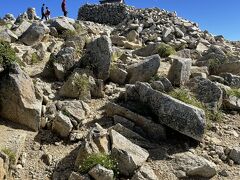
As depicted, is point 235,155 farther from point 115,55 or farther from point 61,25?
point 61,25

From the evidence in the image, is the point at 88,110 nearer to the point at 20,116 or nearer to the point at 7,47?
the point at 20,116

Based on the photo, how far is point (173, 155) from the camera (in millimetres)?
13922

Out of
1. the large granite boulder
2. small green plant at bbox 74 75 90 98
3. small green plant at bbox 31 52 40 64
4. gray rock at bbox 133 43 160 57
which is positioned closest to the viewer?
the large granite boulder

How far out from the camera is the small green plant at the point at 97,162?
39.4ft

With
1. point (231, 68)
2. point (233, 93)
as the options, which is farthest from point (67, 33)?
point (233, 93)

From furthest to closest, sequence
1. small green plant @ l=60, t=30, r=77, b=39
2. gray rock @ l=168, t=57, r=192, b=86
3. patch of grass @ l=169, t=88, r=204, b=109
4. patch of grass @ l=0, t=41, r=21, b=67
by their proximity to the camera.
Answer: small green plant @ l=60, t=30, r=77, b=39 → gray rock @ l=168, t=57, r=192, b=86 → patch of grass @ l=169, t=88, r=204, b=109 → patch of grass @ l=0, t=41, r=21, b=67

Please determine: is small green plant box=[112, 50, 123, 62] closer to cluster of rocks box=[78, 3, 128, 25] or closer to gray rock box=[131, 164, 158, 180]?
gray rock box=[131, 164, 158, 180]

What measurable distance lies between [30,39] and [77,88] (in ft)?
33.1

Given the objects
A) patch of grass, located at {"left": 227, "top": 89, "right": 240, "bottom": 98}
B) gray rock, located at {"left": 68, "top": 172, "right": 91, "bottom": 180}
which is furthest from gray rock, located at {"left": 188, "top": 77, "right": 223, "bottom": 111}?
gray rock, located at {"left": 68, "top": 172, "right": 91, "bottom": 180}

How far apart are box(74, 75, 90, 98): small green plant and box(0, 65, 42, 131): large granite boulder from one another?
3.01m

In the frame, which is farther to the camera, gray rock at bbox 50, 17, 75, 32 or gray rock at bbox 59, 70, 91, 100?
gray rock at bbox 50, 17, 75, 32

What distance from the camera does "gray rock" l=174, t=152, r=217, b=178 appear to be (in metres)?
13.2

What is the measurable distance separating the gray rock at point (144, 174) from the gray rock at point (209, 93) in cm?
573

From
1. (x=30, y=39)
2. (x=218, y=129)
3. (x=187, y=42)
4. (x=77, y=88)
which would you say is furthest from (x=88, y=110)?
(x=187, y=42)
